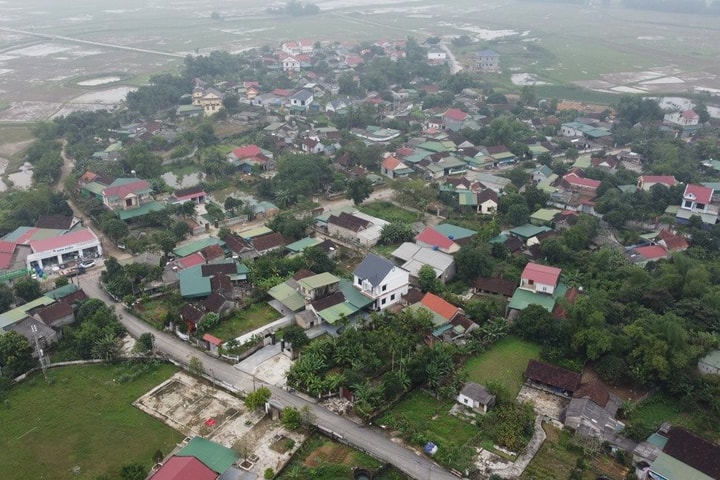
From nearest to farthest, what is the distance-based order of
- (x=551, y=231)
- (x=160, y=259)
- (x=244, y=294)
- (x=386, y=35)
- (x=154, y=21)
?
(x=244, y=294) < (x=160, y=259) < (x=551, y=231) < (x=386, y=35) < (x=154, y=21)

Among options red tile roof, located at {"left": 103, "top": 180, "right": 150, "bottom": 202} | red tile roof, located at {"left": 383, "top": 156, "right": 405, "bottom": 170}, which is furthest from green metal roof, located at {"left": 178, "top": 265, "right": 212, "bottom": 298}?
red tile roof, located at {"left": 383, "top": 156, "right": 405, "bottom": 170}

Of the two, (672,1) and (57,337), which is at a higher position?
(672,1)

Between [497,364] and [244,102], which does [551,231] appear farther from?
[244,102]

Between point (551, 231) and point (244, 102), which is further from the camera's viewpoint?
point (244, 102)

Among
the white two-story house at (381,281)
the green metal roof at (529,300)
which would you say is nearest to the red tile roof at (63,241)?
the white two-story house at (381,281)

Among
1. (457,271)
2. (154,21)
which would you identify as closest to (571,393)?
(457,271)

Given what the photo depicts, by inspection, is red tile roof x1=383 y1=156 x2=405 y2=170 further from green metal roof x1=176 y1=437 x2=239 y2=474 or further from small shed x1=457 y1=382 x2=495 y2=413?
green metal roof x1=176 y1=437 x2=239 y2=474

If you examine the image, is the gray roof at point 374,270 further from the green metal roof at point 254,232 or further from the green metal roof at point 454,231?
the green metal roof at point 254,232

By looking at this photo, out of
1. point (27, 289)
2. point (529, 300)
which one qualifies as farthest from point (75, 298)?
point (529, 300)
